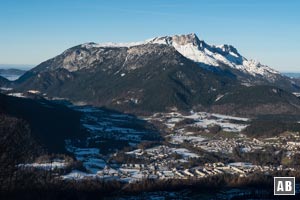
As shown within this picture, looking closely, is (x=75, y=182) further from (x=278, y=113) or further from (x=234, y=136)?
(x=278, y=113)

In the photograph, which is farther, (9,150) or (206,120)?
(206,120)

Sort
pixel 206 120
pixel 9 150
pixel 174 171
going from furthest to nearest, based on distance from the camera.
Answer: pixel 206 120 < pixel 174 171 < pixel 9 150

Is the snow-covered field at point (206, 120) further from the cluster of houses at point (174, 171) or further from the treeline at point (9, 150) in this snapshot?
the treeline at point (9, 150)

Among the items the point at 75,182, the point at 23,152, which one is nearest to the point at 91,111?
the point at 75,182

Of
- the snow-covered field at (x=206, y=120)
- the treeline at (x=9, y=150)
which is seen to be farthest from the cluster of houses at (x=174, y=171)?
the snow-covered field at (x=206, y=120)

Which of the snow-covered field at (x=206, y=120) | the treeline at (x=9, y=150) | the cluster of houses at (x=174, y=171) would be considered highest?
the treeline at (x=9, y=150)

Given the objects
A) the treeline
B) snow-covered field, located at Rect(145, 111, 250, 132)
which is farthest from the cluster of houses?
snow-covered field, located at Rect(145, 111, 250, 132)

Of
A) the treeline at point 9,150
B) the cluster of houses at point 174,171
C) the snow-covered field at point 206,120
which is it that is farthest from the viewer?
the snow-covered field at point 206,120

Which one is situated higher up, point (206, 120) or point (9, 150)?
point (9, 150)

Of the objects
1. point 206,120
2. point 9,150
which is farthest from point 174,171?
point 206,120

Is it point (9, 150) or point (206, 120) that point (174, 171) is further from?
point (206, 120)

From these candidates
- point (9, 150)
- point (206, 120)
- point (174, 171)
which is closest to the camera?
point (9, 150)
